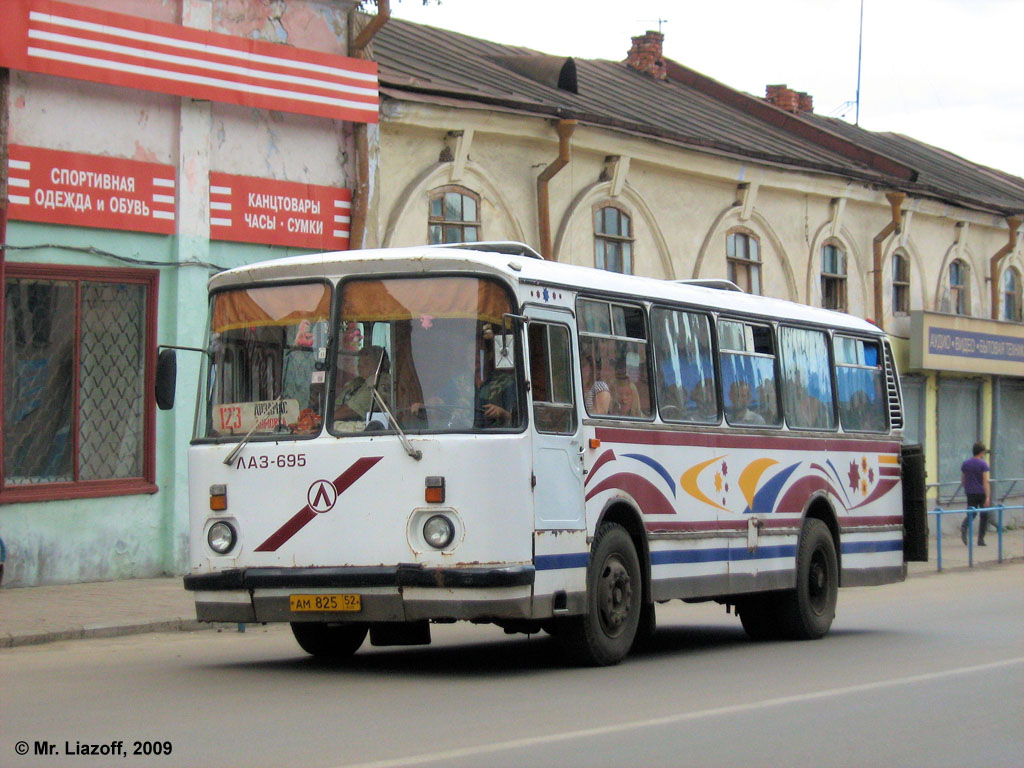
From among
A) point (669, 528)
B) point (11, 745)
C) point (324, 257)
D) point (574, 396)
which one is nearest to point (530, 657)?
point (669, 528)

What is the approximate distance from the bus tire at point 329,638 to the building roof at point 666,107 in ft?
35.5

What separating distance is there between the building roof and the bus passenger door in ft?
36.0

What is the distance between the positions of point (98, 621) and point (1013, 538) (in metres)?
20.4

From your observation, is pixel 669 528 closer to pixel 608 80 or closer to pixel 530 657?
pixel 530 657

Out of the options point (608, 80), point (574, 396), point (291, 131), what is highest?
point (608, 80)

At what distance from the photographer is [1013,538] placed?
30.1 meters

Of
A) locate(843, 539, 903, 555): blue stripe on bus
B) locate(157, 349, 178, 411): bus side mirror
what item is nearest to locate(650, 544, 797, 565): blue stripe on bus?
locate(843, 539, 903, 555): blue stripe on bus

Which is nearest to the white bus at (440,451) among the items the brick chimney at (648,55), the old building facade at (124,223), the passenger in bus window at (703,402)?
the passenger in bus window at (703,402)

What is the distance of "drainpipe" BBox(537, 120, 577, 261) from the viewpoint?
953 inches

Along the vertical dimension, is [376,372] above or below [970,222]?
below

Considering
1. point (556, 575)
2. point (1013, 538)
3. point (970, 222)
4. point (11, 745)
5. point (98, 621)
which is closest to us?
point (11, 745)

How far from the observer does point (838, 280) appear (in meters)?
32.7

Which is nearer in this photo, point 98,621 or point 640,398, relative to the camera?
point 640,398

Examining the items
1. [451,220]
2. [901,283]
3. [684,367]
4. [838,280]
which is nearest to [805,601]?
[684,367]
